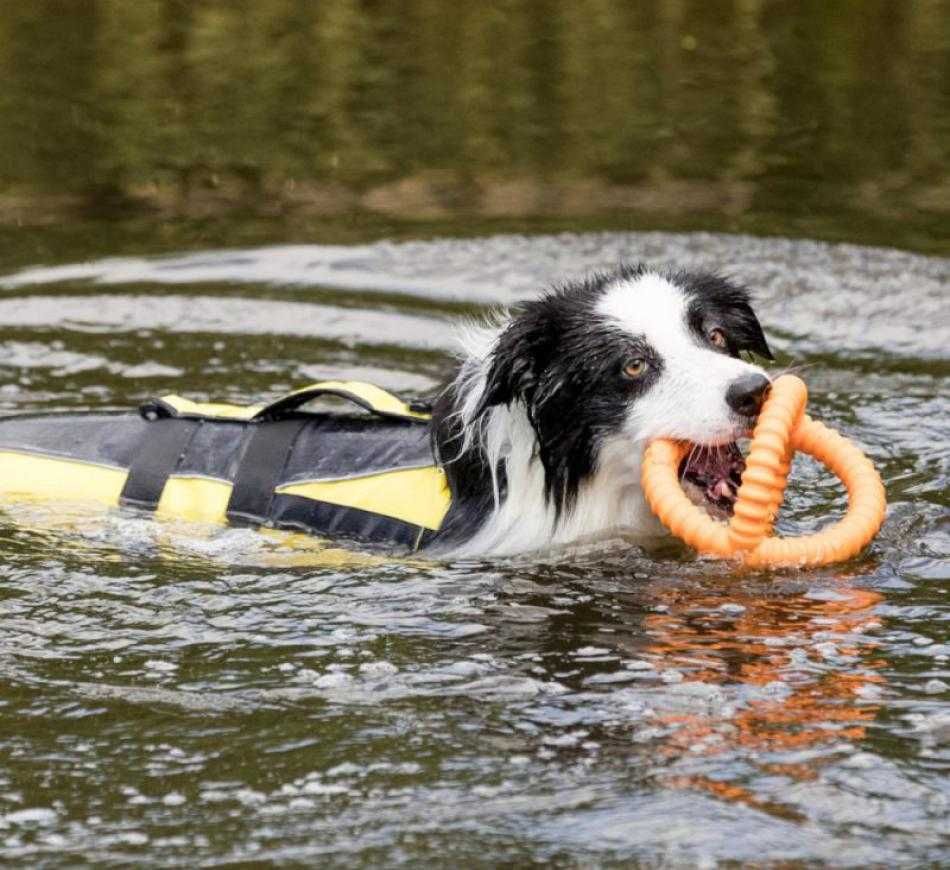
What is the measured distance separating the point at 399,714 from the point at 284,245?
→ 276 inches

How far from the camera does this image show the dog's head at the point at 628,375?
233 inches

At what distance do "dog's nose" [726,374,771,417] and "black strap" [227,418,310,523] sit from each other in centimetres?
181

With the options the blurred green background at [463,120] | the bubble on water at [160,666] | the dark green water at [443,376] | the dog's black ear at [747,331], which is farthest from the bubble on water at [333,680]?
the blurred green background at [463,120]

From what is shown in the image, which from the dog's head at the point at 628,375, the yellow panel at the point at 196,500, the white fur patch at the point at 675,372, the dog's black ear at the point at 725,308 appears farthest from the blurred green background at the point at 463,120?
the white fur patch at the point at 675,372

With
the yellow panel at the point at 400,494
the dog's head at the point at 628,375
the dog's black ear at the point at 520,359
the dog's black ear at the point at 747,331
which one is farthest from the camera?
the yellow panel at the point at 400,494

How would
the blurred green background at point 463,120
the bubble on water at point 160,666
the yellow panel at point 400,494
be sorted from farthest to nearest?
the blurred green background at point 463,120, the yellow panel at point 400,494, the bubble on water at point 160,666

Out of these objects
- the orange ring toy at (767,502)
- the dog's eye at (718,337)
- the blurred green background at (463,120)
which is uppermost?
the blurred green background at (463,120)

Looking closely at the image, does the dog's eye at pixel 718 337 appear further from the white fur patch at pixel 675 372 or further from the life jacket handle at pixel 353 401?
the life jacket handle at pixel 353 401

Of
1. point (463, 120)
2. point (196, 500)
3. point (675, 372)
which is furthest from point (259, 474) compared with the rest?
point (463, 120)

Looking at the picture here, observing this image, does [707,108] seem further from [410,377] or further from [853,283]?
[410,377]

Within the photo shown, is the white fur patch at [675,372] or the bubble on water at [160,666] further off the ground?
the white fur patch at [675,372]

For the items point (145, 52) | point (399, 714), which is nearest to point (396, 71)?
point (145, 52)

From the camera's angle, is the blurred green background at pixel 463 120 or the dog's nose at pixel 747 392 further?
the blurred green background at pixel 463 120

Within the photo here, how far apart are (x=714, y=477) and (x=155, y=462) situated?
216 centimetres
